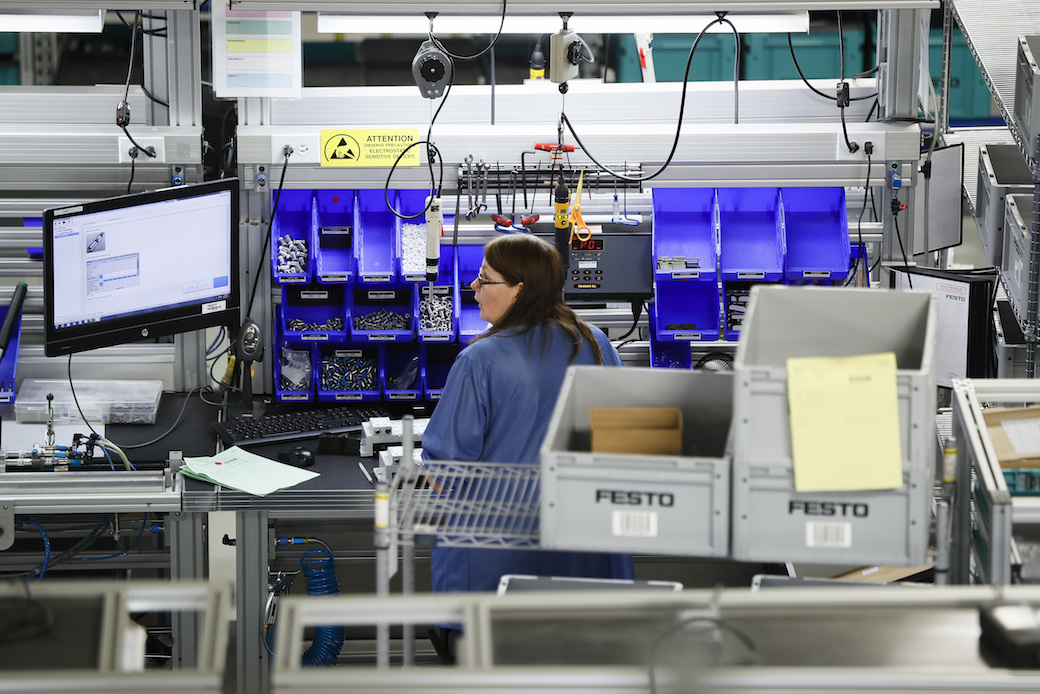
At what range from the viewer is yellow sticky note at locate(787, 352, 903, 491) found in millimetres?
1679

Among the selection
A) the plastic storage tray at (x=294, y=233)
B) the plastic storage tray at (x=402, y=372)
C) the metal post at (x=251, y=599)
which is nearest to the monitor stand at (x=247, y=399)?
the plastic storage tray at (x=294, y=233)

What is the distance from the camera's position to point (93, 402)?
11.2 ft

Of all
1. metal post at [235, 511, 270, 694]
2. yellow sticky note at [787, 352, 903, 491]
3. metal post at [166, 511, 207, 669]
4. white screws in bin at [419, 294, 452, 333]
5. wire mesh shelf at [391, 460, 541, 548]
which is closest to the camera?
yellow sticky note at [787, 352, 903, 491]

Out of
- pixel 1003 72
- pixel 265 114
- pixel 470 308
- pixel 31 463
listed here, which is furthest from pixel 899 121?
pixel 31 463

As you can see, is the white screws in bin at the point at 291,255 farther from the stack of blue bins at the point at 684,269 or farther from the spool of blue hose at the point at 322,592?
the stack of blue bins at the point at 684,269

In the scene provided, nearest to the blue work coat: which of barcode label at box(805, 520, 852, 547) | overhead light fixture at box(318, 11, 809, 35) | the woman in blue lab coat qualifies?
the woman in blue lab coat

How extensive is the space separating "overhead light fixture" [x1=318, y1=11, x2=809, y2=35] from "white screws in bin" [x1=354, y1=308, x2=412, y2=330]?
0.82 m

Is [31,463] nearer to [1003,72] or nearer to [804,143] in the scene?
[804,143]

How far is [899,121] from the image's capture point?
138 inches

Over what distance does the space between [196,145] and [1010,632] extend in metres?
2.70

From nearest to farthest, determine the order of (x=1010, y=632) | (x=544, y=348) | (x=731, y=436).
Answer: (x=1010, y=632), (x=731, y=436), (x=544, y=348)

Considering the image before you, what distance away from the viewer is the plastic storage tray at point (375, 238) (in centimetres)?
339

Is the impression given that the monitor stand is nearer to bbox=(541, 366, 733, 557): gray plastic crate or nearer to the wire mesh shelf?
the wire mesh shelf

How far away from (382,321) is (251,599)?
90cm
